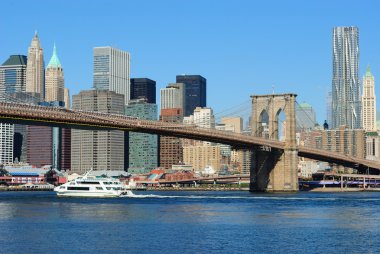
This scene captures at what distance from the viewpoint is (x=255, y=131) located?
96.7 metres

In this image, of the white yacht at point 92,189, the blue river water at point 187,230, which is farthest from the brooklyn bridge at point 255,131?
the blue river water at point 187,230

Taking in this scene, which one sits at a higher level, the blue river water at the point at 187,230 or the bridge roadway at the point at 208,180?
the bridge roadway at the point at 208,180

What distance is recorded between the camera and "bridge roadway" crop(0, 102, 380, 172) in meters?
68.2

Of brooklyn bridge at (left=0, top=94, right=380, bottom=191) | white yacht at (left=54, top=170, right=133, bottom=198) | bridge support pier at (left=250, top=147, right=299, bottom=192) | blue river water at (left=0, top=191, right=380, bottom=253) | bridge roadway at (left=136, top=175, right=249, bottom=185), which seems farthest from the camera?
bridge roadway at (left=136, top=175, right=249, bottom=185)

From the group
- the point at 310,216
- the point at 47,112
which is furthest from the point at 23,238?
the point at 47,112

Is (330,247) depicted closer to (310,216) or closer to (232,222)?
(232,222)

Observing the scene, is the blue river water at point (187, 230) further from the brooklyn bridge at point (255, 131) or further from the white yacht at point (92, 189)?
the white yacht at point (92, 189)

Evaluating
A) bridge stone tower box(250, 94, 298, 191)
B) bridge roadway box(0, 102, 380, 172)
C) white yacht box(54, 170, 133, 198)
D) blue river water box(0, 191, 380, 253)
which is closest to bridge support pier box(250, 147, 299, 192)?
bridge stone tower box(250, 94, 298, 191)

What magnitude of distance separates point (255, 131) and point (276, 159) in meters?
5.37

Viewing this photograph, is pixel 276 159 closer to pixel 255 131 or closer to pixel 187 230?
pixel 255 131

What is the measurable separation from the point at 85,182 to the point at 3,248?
142 ft

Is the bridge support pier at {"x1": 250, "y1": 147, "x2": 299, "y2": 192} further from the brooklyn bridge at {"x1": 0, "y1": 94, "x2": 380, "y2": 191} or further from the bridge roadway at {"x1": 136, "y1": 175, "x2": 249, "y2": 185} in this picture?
the bridge roadway at {"x1": 136, "y1": 175, "x2": 249, "y2": 185}

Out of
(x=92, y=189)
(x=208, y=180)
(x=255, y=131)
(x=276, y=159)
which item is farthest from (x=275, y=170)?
(x=208, y=180)

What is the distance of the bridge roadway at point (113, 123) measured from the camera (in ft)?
224
